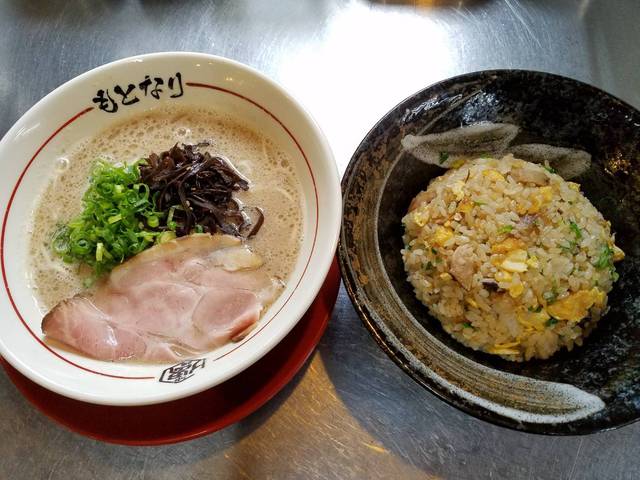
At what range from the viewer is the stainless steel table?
1.69 metres

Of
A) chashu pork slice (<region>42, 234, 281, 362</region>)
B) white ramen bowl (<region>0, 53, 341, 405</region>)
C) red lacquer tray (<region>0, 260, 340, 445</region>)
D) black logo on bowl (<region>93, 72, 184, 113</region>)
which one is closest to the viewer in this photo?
white ramen bowl (<region>0, 53, 341, 405</region>)

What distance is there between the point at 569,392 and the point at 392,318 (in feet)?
1.61

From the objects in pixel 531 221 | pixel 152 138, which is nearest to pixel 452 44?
pixel 531 221

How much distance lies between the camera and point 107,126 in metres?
1.68

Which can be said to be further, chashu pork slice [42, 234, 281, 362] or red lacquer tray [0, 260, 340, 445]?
red lacquer tray [0, 260, 340, 445]

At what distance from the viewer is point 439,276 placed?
1.57m

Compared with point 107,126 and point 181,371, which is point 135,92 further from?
Result: point 181,371

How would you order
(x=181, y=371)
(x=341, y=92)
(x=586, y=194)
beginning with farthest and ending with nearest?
(x=341, y=92), (x=586, y=194), (x=181, y=371)

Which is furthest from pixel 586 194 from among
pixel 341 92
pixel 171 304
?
pixel 171 304

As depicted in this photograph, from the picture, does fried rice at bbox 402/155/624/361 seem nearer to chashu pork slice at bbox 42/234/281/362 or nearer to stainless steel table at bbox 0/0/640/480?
stainless steel table at bbox 0/0/640/480

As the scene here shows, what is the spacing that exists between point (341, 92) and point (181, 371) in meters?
1.48

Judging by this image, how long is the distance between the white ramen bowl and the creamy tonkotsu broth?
0.09 ft

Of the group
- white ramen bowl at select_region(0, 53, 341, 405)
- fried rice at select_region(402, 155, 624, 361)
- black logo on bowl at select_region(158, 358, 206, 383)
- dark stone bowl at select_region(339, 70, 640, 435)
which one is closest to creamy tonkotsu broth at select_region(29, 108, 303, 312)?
white ramen bowl at select_region(0, 53, 341, 405)

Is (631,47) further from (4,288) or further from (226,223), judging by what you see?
(4,288)
